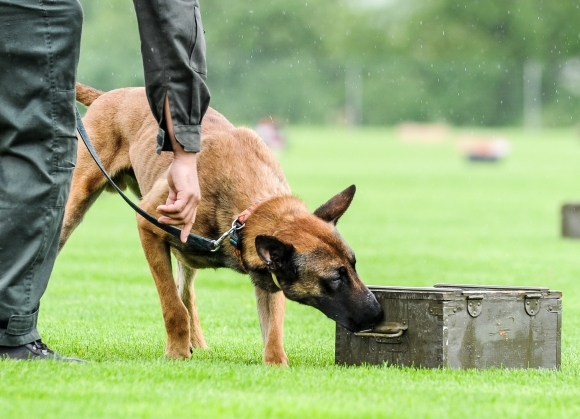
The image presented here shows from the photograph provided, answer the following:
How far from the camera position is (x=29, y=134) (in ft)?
14.3

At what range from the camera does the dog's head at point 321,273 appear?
476cm

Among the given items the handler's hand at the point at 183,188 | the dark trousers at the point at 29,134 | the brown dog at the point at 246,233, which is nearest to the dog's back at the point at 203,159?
the brown dog at the point at 246,233

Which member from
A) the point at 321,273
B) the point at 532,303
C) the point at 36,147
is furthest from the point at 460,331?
the point at 36,147

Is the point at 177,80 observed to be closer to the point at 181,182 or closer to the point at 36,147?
the point at 181,182

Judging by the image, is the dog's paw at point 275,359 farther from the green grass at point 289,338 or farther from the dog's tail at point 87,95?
the dog's tail at point 87,95

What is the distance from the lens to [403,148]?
146 feet

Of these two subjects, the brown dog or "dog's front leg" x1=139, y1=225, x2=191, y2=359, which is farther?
"dog's front leg" x1=139, y1=225, x2=191, y2=359

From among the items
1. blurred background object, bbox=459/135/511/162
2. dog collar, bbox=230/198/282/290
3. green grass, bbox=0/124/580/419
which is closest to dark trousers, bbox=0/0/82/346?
green grass, bbox=0/124/580/419

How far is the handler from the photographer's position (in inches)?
167

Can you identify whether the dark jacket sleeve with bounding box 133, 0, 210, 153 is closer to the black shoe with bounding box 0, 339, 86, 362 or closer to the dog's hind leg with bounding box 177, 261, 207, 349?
the black shoe with bounding box 0, 339, 86, 362

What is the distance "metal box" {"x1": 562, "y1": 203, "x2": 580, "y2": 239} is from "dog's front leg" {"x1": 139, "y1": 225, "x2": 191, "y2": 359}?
30.8 ft

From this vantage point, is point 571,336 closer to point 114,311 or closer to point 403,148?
point 114,311

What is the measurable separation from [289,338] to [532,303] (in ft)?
5.43

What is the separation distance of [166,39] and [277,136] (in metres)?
37.3
